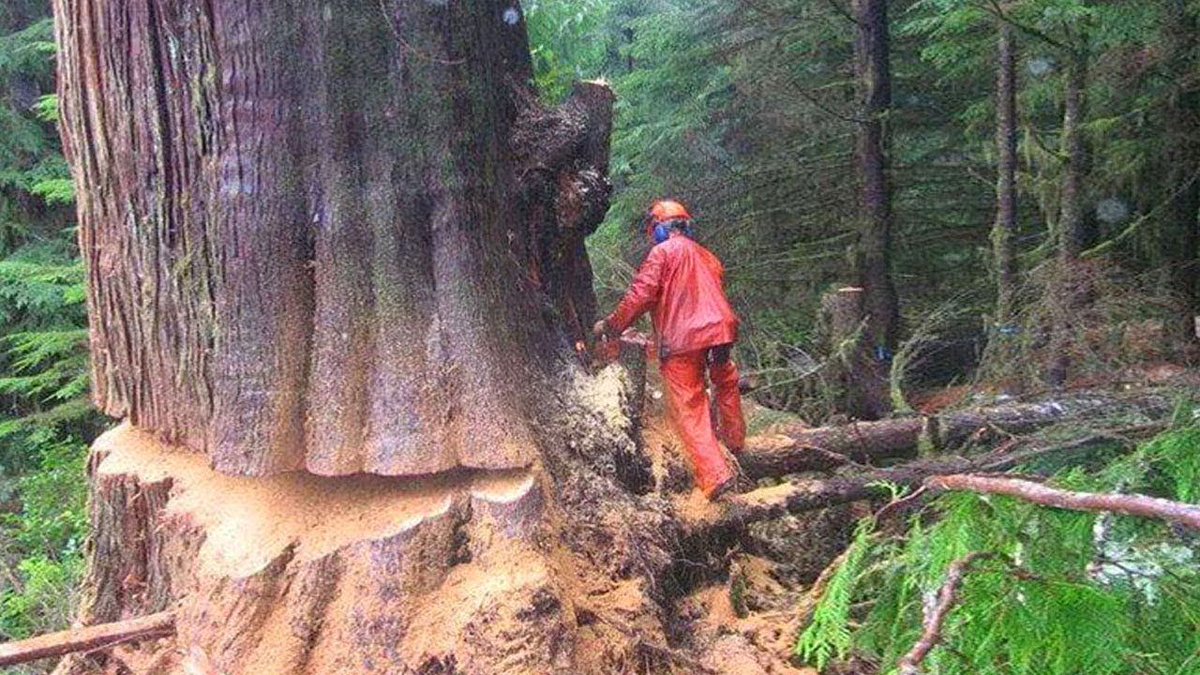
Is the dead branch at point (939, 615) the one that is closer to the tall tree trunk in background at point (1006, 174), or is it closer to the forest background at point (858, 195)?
the forest background at point (858, 195)

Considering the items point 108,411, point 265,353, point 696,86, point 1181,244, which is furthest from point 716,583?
point 696,86

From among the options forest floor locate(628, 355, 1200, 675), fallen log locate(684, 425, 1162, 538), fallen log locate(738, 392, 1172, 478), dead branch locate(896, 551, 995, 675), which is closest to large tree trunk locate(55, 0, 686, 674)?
forest floor locate(628, 355, 1200, 675)

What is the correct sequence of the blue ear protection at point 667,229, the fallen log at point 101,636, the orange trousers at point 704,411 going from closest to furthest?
the fallen log at point 101,636
the orange trousers at point 704,411
the blue ear protection at point 667,229

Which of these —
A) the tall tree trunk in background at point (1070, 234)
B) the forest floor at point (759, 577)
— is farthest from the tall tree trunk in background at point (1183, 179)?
the forest floor at point (759, 577)

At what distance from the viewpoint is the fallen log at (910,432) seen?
15.8ft

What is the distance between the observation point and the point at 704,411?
4.50 meters

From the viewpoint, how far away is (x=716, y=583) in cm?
386

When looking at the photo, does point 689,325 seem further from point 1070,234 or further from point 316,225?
point 1070,234

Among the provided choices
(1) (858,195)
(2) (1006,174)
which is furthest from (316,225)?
(1) (858,195)

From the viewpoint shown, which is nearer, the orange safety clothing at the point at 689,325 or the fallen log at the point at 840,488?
the fallen log at the point at 840,488

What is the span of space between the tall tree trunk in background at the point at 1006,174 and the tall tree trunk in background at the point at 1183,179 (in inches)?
48.9

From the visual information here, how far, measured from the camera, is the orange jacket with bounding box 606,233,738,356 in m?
4.81

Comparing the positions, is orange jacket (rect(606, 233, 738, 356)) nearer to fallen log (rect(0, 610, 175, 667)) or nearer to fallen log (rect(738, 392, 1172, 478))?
Answer: fallen log (rect(738, 392, 1172, 478))

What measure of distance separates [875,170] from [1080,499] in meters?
9.30
